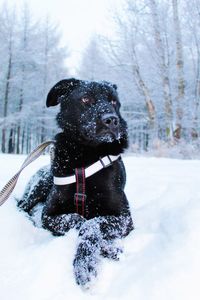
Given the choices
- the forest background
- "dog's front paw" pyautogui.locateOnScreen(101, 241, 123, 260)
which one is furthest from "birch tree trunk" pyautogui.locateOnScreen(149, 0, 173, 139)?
"dog's front paw" pyautogui.locateOnScreen(101, 241, 123, 260)

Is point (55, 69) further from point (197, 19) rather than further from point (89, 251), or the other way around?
point (89, 251)

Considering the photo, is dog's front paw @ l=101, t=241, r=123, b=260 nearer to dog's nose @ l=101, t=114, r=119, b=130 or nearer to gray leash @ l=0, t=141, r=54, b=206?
dog's nose @ l=101, t=114, r=119, b=130

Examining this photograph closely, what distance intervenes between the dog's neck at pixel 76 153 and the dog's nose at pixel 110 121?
0.65ft

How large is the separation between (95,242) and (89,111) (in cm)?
88

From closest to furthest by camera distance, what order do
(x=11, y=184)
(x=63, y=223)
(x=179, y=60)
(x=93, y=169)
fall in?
(x=63, y=223), (x=93, y=169), (x=11, y=184), (x=179, y=60)

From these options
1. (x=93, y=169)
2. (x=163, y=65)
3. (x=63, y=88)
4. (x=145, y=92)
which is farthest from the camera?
(x=145, y=92)

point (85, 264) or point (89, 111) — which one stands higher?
point (89, 111)

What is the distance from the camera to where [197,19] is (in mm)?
13055

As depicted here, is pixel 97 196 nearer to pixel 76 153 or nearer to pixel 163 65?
pixel 76 153

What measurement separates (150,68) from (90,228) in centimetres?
1465

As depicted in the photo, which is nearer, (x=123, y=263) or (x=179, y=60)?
(x=123, y=263)

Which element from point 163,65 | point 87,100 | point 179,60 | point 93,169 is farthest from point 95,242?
point 163,65

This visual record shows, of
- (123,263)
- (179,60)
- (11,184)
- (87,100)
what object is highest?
(179,60)

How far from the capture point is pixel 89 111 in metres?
2.16
